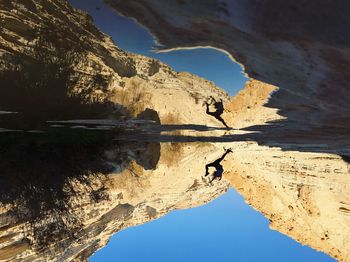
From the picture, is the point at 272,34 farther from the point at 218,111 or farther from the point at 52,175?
the point at 52,175

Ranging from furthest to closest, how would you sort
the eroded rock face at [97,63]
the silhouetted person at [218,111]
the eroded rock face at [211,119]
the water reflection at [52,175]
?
the silhouetted person at [218,111] < the water reflection at [52,175] < the eroded rock face at [97,63] < the eroded rock face at [211,119]

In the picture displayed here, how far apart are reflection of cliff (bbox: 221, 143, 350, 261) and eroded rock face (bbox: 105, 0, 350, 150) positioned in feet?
8.88

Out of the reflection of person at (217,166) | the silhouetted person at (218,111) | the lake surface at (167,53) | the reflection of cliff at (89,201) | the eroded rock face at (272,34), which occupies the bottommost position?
the reflection of cliff at (89,201)

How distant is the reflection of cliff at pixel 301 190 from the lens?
29.8 feet

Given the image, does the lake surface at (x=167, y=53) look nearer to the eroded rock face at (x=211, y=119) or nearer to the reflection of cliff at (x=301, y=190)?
the eroded rock face at (x=211, y=119)

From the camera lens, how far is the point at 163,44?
5.15m

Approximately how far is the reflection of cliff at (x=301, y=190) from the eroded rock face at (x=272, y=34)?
8.88 ft

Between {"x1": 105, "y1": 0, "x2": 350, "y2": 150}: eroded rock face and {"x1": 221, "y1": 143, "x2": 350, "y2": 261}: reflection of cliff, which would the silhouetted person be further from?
{"x1": 105, "y1": 0, "x2": 350, "y2": 150}: eroded rock face

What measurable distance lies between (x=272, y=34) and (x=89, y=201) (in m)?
5.80

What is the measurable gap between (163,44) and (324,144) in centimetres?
519

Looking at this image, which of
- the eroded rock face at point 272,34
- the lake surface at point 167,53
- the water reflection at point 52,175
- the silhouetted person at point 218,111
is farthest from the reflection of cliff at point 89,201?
the eroded rock face at point 272,34

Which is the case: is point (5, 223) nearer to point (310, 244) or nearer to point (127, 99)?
point (127, 99)

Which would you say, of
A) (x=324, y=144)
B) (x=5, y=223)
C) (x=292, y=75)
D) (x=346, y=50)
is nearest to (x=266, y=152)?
(x=324, y=144)

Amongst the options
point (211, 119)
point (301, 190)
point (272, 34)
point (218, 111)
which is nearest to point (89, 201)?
point (211, 119)
